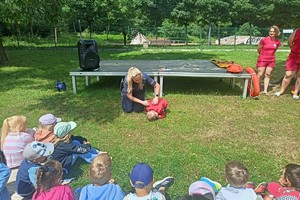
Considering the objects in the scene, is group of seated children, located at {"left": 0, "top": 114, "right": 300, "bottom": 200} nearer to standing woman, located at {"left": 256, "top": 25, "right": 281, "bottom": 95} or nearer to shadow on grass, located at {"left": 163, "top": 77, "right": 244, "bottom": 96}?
shadow on grass, located at {"left": 163, "top": 77, "right": 244, "bottom": 96}

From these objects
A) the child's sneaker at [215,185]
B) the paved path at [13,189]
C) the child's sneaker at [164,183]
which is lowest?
the paved path at [13,189]

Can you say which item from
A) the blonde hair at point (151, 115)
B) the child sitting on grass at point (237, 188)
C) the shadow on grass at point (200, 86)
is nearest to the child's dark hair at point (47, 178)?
the child sitting on grass at point (237, 188)

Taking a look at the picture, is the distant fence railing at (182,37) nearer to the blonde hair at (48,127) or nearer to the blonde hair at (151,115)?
the blonde hair at (151,115)

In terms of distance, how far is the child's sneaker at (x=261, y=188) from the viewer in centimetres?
317

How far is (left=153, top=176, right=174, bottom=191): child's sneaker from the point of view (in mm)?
3255

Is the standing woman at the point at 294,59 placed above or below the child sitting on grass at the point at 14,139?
above

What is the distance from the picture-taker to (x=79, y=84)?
27.5ft

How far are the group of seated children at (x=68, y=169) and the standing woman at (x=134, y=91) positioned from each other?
2.05 m

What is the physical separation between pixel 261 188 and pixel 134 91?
317 centimetres

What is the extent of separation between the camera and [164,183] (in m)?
3.31

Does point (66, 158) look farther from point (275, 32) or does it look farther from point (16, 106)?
point (275, 32)

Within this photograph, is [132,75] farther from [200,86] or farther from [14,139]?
[200,86]

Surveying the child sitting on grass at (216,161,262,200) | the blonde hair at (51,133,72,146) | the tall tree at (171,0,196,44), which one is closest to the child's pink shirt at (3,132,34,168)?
the blonde hair at (51,133,72,146)

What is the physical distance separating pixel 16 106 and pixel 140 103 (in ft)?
9.67
